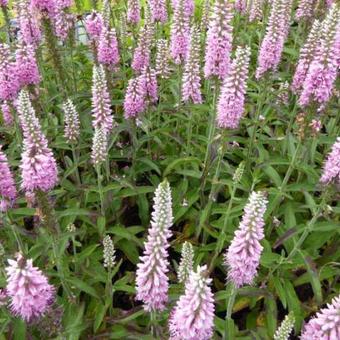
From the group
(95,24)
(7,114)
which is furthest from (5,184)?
(95,24)

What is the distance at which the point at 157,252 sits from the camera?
361cm

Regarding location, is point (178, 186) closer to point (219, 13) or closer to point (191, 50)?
point (191, 50)

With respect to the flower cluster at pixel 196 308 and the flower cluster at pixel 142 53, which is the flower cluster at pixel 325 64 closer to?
the flower cluster at pixel 142 53

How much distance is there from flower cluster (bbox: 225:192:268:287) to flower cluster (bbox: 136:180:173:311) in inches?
21.7

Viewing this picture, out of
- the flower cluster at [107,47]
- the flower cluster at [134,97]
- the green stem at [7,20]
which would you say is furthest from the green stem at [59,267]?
the green stem at [7,20]

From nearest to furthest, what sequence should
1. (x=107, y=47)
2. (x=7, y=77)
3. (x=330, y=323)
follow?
1. (x=330, y=323)
2. (x=7, y=77)
3. (x=107, y=47)

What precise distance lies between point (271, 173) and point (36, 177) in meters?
3.42

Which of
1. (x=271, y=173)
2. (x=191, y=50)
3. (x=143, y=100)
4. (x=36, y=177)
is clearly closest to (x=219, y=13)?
(x=191, y=50)

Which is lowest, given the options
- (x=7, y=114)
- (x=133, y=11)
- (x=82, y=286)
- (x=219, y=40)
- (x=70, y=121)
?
(x=82, y=286)

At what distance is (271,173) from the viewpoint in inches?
258

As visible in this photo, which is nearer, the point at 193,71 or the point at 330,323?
the point at 330,323

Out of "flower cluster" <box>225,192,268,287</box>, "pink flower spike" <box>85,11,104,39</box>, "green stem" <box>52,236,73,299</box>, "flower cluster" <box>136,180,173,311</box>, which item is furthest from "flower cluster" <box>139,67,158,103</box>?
"flower cluster" <box>225,192,268,287</box>

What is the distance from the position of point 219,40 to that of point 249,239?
2.97 m

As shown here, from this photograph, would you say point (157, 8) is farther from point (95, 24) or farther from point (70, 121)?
point (70, 121)
